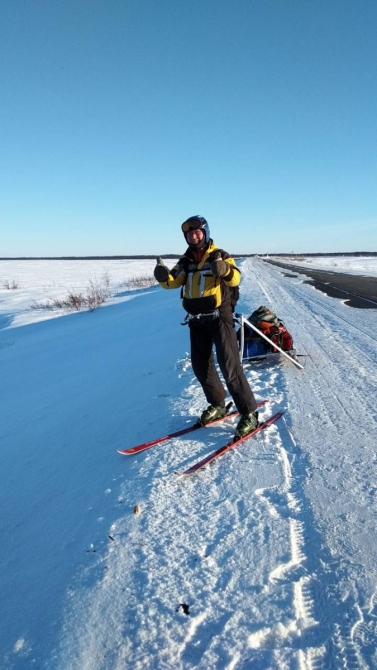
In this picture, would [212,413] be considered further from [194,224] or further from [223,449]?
[194,224]

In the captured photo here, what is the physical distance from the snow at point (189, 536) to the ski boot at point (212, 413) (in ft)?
0.31

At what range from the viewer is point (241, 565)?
197cm

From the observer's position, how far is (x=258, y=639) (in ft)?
5.24

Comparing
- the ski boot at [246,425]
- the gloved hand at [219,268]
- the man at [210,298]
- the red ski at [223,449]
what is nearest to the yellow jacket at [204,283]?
the man at [210,298]

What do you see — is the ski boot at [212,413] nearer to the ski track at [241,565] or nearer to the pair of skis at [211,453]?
the pair of skis at [211,453]

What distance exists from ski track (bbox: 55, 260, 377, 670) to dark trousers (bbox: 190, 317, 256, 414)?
0.39 metres

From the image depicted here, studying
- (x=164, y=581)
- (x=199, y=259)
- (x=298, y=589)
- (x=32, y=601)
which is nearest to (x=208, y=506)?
(x=164, y=581)

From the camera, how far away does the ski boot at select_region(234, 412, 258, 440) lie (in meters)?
3.30

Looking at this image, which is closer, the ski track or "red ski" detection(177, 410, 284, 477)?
the ski track

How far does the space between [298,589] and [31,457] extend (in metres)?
2.73

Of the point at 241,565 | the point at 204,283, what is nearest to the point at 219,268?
the point at 204,283

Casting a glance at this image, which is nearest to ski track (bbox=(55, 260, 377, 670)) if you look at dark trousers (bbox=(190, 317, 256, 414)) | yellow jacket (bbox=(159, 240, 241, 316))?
dark trousers (bbox=(190, 317, 256, 414))

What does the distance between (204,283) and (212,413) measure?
132 cm

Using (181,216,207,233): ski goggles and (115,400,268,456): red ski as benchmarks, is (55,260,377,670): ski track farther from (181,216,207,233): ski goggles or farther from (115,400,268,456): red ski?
(181,216,207,233): ski goggles
